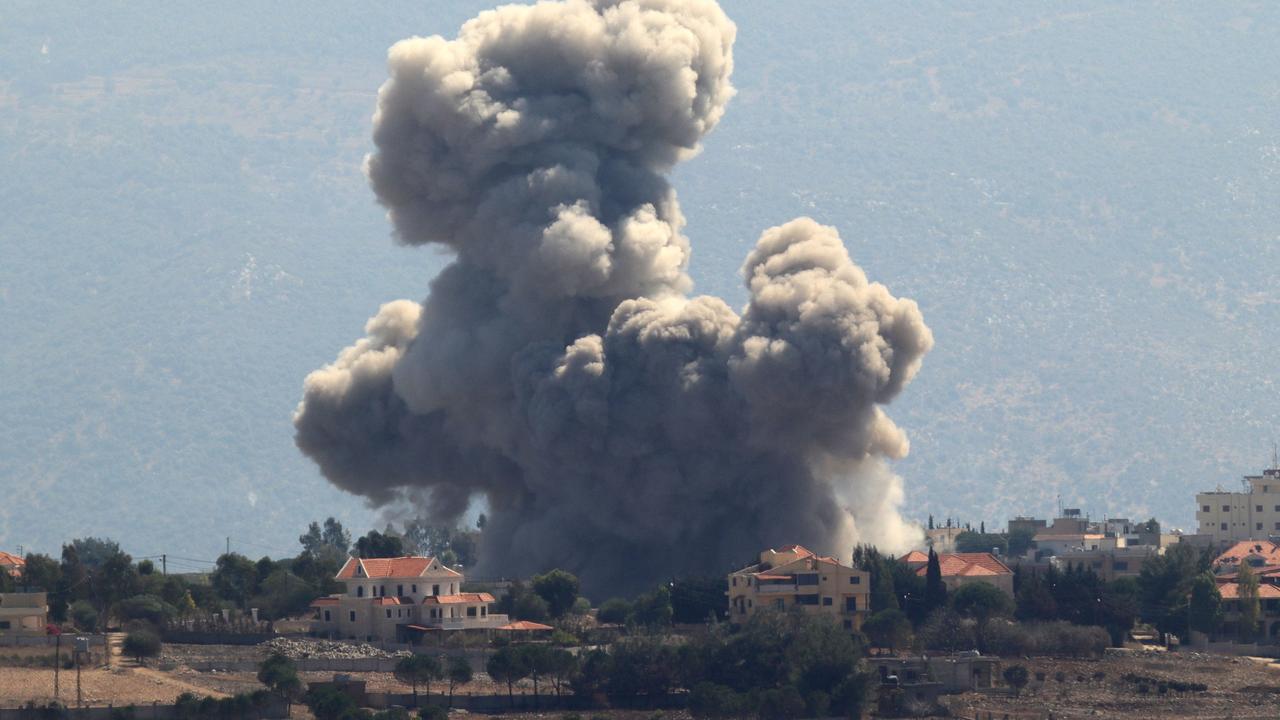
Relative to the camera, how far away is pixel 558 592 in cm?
10731

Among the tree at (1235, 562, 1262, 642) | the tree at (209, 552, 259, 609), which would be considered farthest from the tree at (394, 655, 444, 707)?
the tree at (1235, 562, 1262, 642)

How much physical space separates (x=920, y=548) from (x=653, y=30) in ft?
95.7

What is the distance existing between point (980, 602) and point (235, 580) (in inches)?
1108

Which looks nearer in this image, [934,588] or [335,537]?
[934,588]

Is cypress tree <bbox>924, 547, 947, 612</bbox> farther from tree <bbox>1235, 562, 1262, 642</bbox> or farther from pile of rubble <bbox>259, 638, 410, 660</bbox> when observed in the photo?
pile of rubble <bbox>259, 638, 410, 660</bbox>

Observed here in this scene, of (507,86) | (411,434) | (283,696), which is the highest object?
(507,86)

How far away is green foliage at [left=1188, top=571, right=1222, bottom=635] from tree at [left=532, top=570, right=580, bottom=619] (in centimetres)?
2212

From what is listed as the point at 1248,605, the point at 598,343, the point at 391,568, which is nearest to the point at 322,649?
the point at 391,568

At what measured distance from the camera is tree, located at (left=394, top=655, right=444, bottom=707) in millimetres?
94125

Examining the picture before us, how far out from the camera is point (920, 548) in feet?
447

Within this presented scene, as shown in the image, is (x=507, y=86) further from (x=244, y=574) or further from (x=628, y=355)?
(x=244, y=574)

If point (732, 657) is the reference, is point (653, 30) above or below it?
above

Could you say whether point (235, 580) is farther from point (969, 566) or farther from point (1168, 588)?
point (1168, 588)

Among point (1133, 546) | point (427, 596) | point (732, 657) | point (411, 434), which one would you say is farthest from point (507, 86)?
point (1133, 546)
